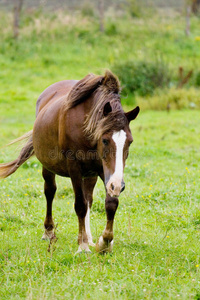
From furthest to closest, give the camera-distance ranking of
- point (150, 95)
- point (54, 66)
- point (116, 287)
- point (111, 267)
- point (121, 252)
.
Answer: point (54, 66) < point (150, 95) < point (121, 252) < point (111, 267) < point (116, 287)

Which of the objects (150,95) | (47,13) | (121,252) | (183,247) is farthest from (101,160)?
(47,13)

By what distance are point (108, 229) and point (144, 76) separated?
1330 centimetres

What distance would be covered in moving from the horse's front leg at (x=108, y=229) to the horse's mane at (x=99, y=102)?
646 millimetres

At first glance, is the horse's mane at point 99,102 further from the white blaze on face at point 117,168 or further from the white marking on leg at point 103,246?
the white marking on leg at point 103,246

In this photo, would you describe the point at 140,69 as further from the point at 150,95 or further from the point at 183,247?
the point at 183,247

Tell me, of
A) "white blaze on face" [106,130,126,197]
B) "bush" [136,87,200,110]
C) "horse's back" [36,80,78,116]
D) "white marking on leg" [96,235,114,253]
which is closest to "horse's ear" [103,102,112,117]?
"white blaze on face" [106,130,126,197]

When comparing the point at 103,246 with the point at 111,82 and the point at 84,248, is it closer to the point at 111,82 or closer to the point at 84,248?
the point at 84,248

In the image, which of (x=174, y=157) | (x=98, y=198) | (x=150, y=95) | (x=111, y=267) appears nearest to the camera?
(x=111, y=267)

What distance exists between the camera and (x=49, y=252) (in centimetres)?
466

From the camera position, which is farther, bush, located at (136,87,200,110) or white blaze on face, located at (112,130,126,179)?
bush, located at (136,87,200,110)

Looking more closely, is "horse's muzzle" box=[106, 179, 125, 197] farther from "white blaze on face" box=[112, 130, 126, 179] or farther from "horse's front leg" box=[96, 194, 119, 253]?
"horse's front leg" box=[96, 194, 119, 253]

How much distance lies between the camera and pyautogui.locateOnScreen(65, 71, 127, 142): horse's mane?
4227 mm

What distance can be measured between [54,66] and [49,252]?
57.1 feet

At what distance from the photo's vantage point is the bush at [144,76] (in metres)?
17.0
